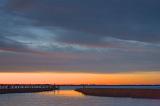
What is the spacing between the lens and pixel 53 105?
5091 cm

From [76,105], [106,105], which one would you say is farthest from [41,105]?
[106,105]

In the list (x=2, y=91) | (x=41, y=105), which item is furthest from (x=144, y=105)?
(x=2, y=91)

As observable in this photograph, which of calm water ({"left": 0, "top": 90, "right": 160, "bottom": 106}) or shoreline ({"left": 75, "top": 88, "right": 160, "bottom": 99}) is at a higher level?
shoreline ({"left": 75, "top": 88, "right": 160, "bottom": 99})

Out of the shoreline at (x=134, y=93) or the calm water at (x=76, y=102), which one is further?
the shoreline at (x=134, y=93)

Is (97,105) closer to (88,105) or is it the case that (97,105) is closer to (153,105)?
(88,105)

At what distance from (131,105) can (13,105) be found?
1475 cm

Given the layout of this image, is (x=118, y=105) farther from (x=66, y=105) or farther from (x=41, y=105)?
(x=41, y=105)

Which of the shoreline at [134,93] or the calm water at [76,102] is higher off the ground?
the shoreline at [134,93]

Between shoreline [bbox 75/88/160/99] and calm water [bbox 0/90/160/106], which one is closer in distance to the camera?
calm water [bbox 0/90/160/106]

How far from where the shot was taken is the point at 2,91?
104 metres

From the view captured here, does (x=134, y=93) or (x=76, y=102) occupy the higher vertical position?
(x=134, y=93)

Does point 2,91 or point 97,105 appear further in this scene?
point 2,91

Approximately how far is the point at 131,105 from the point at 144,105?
5.30 feet

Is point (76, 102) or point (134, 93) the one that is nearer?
point (76, 102)
